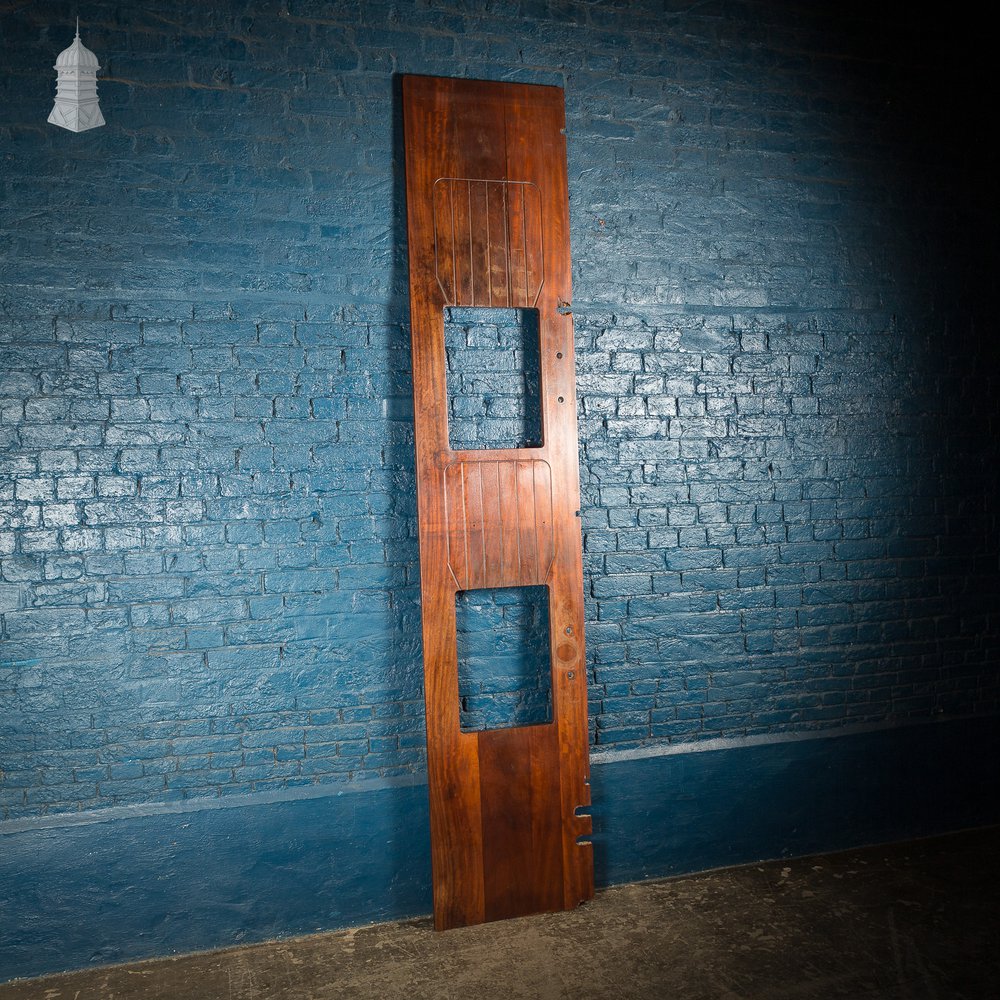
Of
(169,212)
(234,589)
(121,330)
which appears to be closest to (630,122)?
(169,212)

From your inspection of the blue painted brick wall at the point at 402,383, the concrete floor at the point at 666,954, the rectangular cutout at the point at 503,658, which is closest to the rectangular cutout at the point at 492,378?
the blue painted brick wall at the point at 402,383

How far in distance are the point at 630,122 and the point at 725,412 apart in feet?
4.06

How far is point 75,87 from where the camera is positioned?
114 inches

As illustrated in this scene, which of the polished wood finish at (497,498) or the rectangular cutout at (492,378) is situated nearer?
the polished wood finish at (497,498)

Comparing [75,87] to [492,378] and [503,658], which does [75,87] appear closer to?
[492,378]

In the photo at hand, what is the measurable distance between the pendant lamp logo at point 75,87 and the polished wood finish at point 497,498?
109 cm

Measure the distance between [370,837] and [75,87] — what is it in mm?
2847

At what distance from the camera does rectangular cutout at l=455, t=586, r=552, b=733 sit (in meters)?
3.27

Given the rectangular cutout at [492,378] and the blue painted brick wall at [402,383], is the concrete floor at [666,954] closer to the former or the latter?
the blue painted brick wall at [402,383]

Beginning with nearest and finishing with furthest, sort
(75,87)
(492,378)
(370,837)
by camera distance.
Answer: (75,87), (370,837), (492,378)

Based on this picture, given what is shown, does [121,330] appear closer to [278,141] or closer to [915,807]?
[278,141]

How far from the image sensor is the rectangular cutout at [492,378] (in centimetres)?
324

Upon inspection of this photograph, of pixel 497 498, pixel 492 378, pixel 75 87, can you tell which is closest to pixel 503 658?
pixel 497 498

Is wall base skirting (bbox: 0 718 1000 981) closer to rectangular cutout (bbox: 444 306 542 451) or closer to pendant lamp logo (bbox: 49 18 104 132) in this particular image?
rectangular cutout (bbox: 444 306 542 451)
